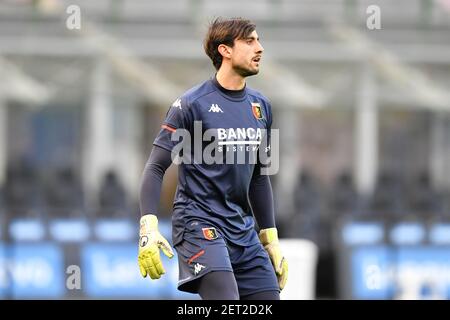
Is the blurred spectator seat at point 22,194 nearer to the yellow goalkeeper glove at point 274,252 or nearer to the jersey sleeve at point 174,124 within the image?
the yellow goalkeeper glove at point 274,252

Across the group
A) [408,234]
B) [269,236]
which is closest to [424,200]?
[408,234]

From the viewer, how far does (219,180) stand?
19.3 ft

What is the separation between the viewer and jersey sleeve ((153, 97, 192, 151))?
19.1ft

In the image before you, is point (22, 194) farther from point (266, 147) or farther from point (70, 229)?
point (266, 147)

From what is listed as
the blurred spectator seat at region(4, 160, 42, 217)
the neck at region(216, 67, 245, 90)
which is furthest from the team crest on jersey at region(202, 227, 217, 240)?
the blurred spectator seat at region(4, 160, 42, 217)

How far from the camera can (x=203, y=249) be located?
5.80 m

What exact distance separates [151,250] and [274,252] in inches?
30.9

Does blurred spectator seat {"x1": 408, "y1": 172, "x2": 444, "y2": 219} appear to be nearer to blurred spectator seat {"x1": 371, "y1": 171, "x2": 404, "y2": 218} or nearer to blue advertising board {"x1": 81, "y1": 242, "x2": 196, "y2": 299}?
blurred spectator seat {"x1": 371, "y1": 171, "x2": 404, "y2": 218}

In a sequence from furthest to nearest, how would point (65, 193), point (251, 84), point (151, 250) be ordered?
point (251, 84) < point (65, 193) < point (151, 250)

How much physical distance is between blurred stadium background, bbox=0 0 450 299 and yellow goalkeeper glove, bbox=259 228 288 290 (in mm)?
9860

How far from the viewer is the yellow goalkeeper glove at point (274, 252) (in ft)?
20.4

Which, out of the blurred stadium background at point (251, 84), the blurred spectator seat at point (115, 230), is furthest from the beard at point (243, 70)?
the blurred stadium background at point (251, 84)
